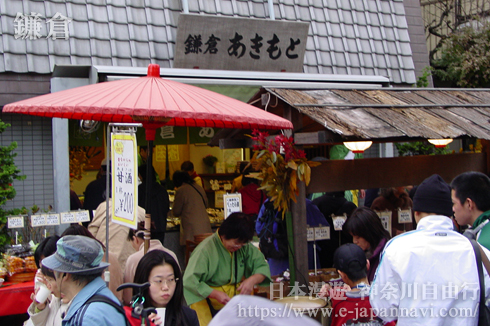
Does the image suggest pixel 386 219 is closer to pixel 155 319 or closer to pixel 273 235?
pixel 273 235

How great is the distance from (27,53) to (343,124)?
5.20 metres

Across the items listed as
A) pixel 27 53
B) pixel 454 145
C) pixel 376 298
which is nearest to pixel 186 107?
pixel 376 298

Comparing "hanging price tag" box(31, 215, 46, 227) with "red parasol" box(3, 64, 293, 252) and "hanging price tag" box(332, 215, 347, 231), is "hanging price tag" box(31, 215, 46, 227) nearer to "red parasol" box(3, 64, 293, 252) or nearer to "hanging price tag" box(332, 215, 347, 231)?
"red parasol" box(3, 64, 293, 252)

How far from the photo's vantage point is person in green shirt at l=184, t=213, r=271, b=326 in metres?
4.38

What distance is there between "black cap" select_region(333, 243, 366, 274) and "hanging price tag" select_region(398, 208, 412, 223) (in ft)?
10.3

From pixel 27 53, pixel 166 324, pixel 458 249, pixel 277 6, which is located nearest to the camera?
pixel 458 249

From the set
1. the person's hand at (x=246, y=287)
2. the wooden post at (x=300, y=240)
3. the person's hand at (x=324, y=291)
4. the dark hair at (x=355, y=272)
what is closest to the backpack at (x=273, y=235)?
the wooden post at (x=300, y=240)

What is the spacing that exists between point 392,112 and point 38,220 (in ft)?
14.0

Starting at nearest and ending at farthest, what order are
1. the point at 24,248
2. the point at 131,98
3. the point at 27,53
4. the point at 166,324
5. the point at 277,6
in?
1. the point at 166,324
2. the point at 131,98
3. the point at 24,248
4. the point at 27,53
5. the point at 277,6

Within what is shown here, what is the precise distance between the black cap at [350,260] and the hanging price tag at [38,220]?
147 inches

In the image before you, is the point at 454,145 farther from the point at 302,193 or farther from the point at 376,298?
the point at 376,298

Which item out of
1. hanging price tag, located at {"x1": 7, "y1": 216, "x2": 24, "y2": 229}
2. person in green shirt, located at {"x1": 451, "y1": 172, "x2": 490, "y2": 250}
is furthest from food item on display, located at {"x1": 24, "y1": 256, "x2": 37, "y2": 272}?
person in green shirt, located at {"x1": 451, "y1": 172, "x2": 490, "y2": 250}

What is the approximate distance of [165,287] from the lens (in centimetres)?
333

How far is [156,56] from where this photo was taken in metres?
8.16
